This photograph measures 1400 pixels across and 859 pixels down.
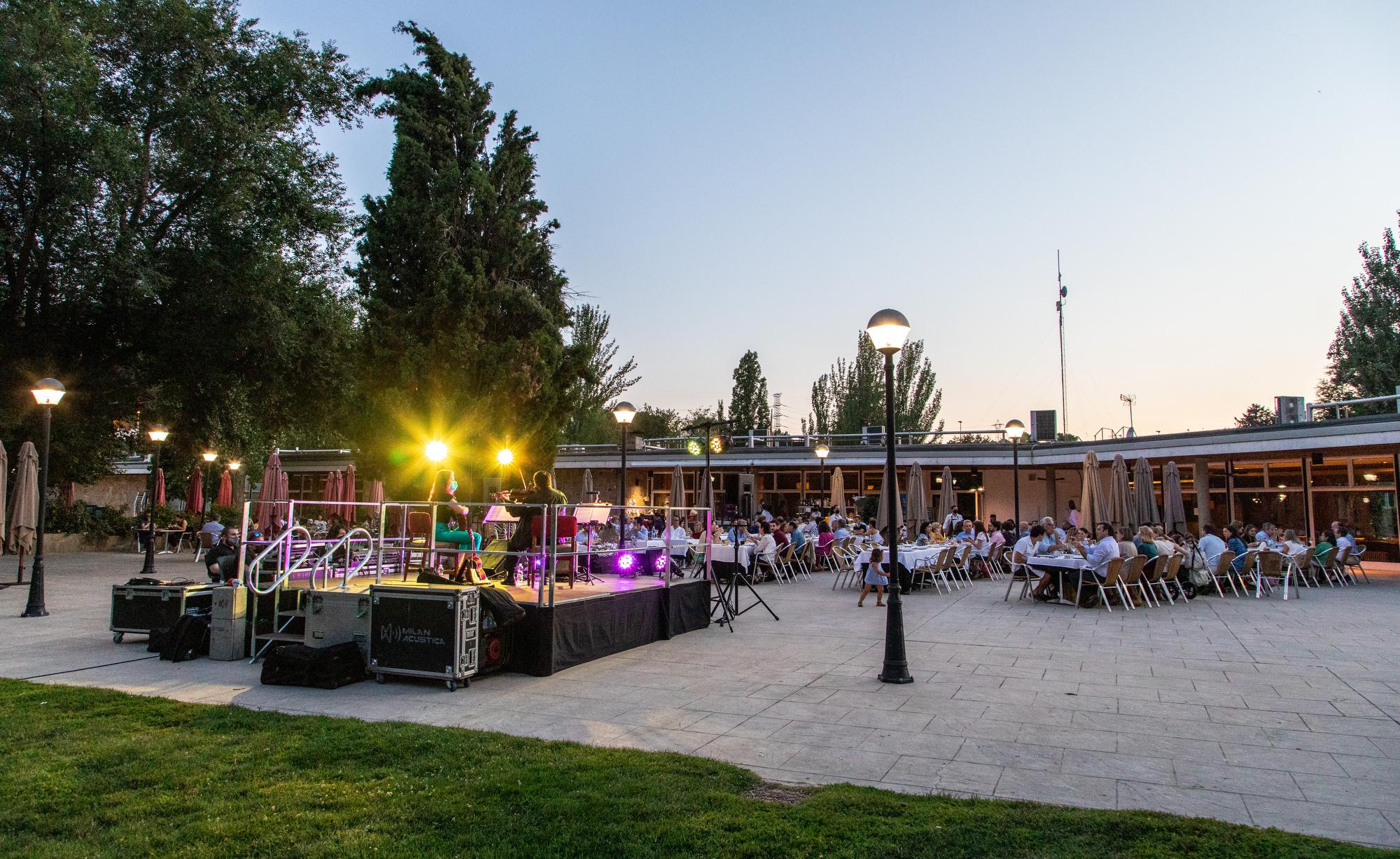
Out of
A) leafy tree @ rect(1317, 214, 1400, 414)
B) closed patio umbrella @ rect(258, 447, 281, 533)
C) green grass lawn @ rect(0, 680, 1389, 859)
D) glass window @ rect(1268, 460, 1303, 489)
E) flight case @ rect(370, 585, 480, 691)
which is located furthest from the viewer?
leafy tree @ rect(1317, 214, 1400, 414)

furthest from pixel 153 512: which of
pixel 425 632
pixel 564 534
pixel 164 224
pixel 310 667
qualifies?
pixel 425 632

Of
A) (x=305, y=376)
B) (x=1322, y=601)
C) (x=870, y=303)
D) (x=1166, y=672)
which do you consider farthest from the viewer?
(x=870, y=303)

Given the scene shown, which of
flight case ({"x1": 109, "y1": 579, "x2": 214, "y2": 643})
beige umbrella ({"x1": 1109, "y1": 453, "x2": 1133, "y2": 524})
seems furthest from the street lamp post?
beige umbrella ({"x1": 1109, "y1": 453, "x2": 1133, "y2": 524})

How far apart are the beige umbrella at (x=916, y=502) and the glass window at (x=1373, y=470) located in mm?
10857

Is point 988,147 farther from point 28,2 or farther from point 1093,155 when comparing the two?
point 28,2

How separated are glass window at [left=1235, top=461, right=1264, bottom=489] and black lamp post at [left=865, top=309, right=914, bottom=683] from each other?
19597 mm

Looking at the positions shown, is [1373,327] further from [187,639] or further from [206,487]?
[206,487]

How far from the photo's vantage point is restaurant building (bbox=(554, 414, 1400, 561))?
66.9 ft

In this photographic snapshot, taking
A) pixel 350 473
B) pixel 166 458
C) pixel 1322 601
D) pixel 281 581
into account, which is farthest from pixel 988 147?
pixel 166 458

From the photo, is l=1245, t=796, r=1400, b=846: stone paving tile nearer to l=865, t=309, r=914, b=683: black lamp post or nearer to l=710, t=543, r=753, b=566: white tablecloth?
l=865, t=309, r=914, b=683: black lamp post

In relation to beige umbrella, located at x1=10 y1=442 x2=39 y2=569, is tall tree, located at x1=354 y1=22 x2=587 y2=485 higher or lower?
higher

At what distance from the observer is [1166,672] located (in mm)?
7816

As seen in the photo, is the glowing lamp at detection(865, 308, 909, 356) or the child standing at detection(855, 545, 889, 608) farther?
the child standing at detection(855, 545, 889, 608)

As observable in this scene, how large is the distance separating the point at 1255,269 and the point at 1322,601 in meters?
11.5
